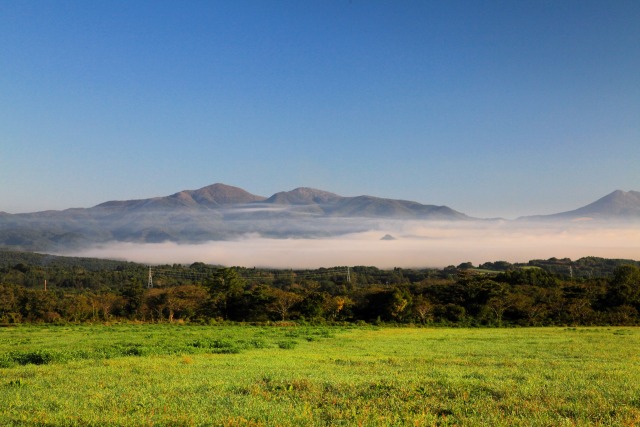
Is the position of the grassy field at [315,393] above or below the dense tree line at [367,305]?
above

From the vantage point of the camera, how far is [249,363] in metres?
17.7

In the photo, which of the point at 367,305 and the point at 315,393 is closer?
the point at 315,393

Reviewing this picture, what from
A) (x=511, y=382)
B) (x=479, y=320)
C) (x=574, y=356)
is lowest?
(x=479, y=320)

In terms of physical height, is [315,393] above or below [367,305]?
above

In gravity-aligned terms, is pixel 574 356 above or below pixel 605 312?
above

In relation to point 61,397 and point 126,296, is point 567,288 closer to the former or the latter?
point 126,296

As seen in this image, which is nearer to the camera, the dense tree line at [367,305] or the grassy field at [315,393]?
the grassy field at [315,393]

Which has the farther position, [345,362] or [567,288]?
[567,288]

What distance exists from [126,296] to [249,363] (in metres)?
67.6

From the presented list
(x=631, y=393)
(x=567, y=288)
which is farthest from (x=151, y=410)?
(x=567, y=288)

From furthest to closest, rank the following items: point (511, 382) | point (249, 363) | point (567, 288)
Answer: point (567, 288) < point (249, 363) < point (511, 382)

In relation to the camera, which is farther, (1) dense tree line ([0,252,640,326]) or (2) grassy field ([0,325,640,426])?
(1) dense tree line ([0,252,640,326])

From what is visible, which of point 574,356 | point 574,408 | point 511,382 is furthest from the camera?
point 574,356

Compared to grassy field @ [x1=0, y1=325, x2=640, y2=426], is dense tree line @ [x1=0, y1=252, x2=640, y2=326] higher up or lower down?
lower down
